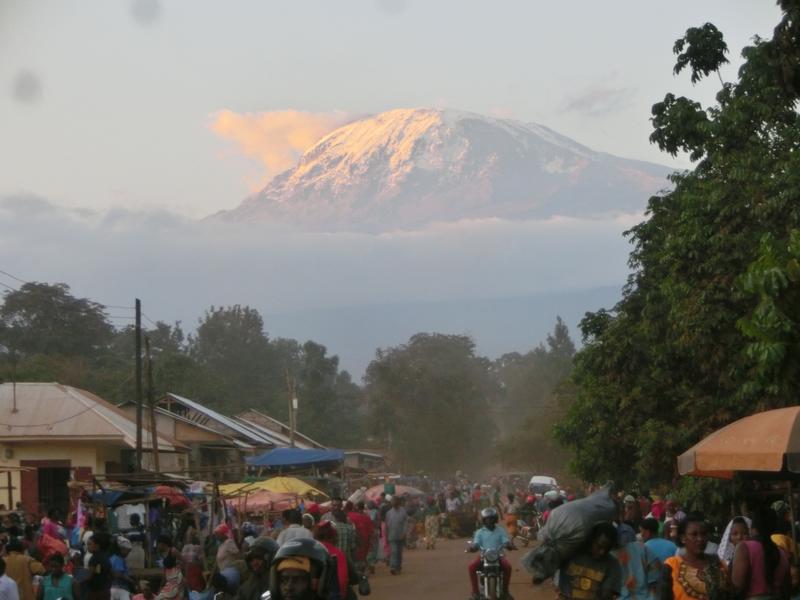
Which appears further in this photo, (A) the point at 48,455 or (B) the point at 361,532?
(A) the point at 48,455

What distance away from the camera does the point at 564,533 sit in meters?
8.38

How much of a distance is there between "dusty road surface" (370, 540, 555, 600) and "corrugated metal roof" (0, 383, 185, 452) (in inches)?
344

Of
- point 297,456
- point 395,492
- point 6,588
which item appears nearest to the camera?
point 6,588

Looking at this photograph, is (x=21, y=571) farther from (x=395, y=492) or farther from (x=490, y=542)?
(x=395, y=492)

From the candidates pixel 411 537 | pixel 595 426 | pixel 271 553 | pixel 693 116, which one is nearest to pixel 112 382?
pixel 411 537

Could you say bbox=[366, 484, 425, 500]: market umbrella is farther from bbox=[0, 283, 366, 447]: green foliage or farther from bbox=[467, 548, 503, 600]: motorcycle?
bbox=[467, 548, 503, 600]: motorcycle

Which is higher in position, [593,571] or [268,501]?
[268,501]

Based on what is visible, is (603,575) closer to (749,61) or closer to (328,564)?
(328,564)

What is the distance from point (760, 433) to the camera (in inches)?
422

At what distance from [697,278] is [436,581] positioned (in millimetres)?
8257

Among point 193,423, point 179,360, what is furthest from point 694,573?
point 179,360

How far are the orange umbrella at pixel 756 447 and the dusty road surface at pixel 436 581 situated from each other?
11331 millimetres

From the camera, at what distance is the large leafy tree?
2039 cm

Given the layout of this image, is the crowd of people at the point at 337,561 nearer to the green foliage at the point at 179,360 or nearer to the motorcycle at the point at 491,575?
the motorcycle at the point at 491,575
